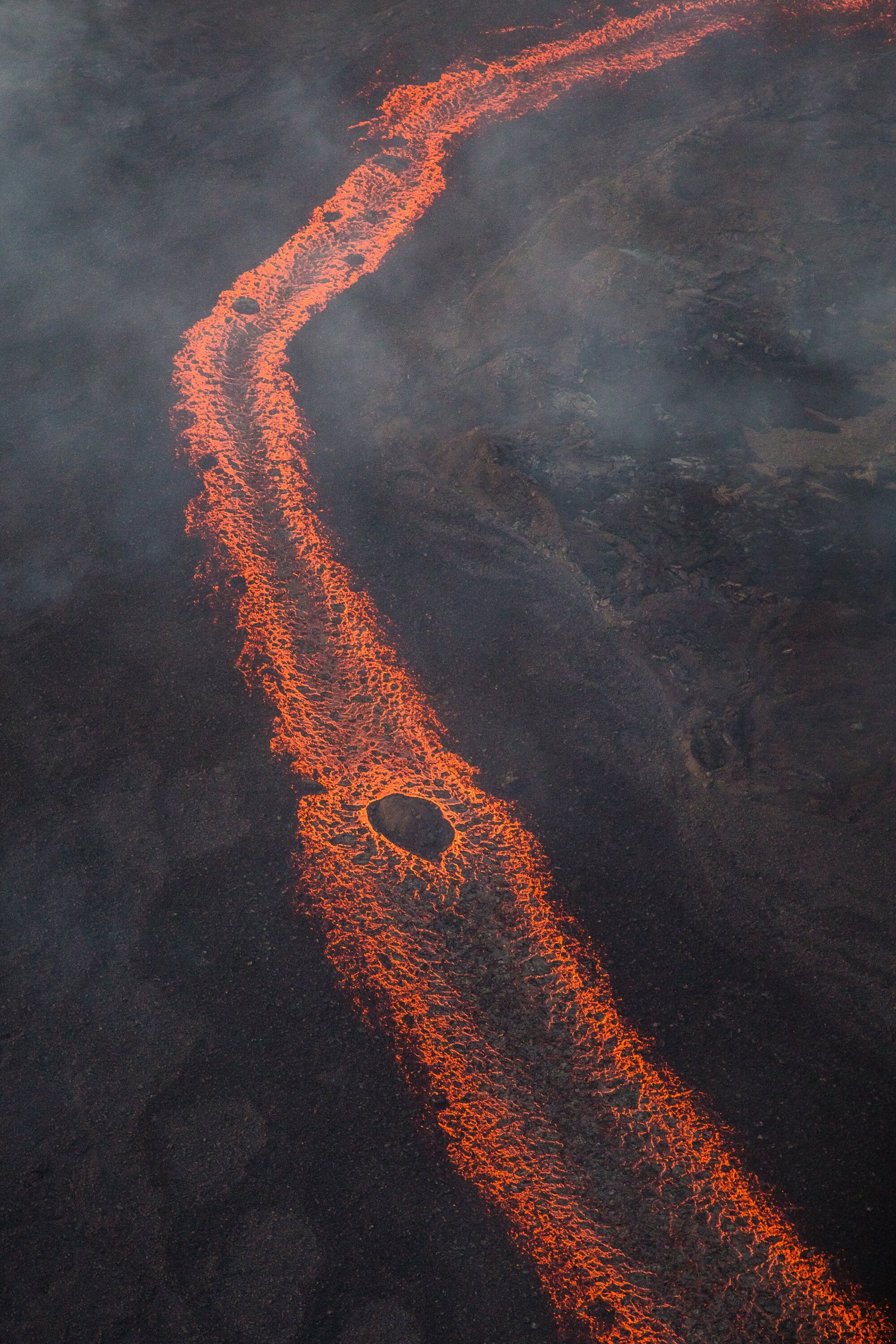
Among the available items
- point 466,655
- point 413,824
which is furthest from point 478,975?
point 466,655

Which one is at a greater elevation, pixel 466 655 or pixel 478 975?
pixel 466 655

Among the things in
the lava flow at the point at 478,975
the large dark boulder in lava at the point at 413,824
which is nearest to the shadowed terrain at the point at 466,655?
the lava flow at the point at 478,975

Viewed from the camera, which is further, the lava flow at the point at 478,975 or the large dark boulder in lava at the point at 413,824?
the large dark boulder in lava at the point at 413,824

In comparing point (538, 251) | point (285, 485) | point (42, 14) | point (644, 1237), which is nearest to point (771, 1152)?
point (644, 1237)

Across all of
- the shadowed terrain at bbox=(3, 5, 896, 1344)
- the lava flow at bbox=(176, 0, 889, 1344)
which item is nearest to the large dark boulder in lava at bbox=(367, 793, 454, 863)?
the lava flow at bbox=(176, 0, 889, 1344)

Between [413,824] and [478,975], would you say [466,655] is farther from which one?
[478,975]

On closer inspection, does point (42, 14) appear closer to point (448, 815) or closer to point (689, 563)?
point (689, 563)

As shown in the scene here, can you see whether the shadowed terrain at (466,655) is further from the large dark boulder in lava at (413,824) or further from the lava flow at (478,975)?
the large dark boulder in lava at (413,824)
